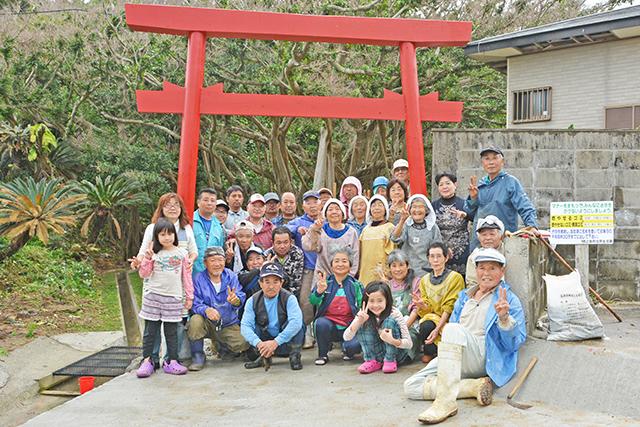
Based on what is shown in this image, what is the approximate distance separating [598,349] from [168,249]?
147 inches

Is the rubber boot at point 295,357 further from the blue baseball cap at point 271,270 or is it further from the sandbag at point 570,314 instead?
the sandbag at point 570,314

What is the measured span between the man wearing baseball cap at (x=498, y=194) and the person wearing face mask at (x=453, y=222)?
132mm

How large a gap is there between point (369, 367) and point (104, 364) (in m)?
4.26

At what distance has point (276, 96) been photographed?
6.57 metres

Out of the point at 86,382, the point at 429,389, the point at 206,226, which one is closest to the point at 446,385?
the point at 429,389

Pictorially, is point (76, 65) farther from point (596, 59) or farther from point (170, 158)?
point (596, 59)

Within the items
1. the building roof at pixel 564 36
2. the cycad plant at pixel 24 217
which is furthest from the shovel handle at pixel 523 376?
the cycad plant at pixel 24 217

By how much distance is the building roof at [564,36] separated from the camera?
9.07 m

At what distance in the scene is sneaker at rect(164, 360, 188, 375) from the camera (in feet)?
16.4

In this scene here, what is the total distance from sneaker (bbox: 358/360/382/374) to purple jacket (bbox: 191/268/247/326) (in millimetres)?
1358

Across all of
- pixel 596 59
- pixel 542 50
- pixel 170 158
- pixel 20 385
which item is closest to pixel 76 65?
pixel 170 158

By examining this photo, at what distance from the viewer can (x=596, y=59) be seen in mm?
9898

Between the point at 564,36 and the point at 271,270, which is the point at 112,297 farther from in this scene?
the point at 564,36

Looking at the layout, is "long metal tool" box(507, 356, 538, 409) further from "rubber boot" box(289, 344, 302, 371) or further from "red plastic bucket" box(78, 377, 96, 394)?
"red plastic bucket" box(78, 377, 96, 394)
